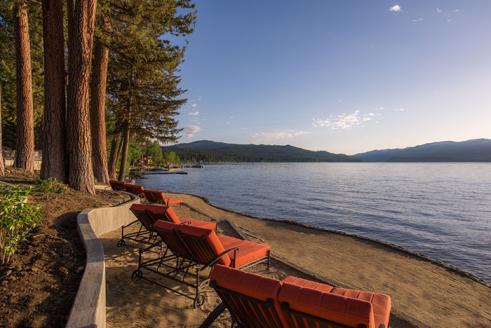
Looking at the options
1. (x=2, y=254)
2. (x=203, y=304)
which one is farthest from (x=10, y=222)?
(x=203, y=304)

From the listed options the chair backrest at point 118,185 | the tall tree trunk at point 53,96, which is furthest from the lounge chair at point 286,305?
the chair backrest at point 118,185

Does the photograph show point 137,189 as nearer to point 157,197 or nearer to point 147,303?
point 157,197

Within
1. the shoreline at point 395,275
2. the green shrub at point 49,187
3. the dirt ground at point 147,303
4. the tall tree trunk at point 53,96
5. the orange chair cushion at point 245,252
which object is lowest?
the shoreline at point 395,275

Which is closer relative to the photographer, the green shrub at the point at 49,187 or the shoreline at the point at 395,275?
the shoreline at the point at 395,275

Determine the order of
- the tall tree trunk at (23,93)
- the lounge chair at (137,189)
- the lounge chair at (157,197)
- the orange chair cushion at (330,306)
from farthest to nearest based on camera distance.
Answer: the tall tree trunk at (23,93) < the lounge chair at (137,189) < the lounge chair at (157,197) < the orange chair cushion at (330,306)

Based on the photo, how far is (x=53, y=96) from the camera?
29.5ft

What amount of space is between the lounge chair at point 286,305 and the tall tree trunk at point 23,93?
540 inches

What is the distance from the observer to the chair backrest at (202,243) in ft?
13.8

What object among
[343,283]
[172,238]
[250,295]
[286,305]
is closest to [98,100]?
[172,238]

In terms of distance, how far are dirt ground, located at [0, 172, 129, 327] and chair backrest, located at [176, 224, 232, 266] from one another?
54.5 inches

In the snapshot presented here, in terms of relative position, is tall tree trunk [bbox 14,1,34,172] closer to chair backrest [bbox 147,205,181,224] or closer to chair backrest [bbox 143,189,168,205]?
chair backrest [bbox 143,189,168,205]

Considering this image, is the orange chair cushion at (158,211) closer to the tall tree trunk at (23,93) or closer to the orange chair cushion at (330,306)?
the orange chair cushion at (330,306)

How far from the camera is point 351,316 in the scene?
208cm

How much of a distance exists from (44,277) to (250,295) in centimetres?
243
